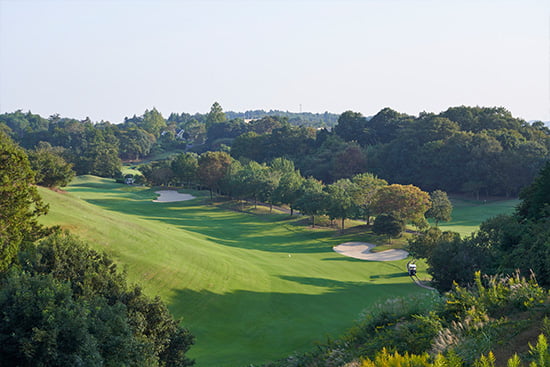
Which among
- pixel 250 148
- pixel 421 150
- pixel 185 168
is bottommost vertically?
pixel 185 168

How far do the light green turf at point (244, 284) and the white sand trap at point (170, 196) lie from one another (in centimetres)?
3726

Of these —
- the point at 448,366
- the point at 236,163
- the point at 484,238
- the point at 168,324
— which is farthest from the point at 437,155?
the point at 448,366

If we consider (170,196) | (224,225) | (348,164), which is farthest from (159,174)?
(224,225)

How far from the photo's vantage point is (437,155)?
300ft

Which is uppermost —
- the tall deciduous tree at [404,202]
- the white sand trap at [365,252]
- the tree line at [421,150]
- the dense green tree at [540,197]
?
the tree line at [421,150]

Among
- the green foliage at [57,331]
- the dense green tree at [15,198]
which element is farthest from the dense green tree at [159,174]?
the green foliage at [57,331]

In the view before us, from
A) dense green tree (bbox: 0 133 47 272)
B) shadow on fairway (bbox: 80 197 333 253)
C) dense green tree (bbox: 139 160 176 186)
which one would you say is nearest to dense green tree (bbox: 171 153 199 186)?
dense green tree (bbox: 139 160 176 186)

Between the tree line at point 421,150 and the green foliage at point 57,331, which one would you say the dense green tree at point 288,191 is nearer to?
the tree line at point 421,150

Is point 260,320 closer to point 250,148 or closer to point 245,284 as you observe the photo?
point 245,284

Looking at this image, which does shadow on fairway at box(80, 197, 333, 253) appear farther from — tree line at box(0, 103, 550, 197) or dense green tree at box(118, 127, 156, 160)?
dense green tree at box(118, 127, 156, 160)

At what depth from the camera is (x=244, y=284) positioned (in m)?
31.4

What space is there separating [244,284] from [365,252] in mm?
21515

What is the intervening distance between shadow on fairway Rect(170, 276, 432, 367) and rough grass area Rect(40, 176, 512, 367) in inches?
2.1

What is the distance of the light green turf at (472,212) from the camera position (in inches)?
2534
